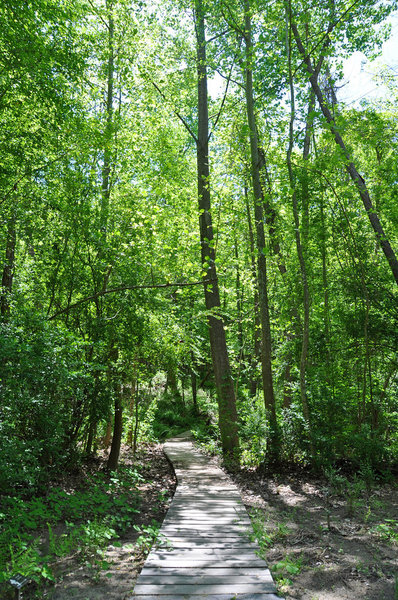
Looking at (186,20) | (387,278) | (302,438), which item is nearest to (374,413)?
(302,438)

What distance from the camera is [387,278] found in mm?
7863

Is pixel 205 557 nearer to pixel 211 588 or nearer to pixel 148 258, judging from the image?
pixel 211 588

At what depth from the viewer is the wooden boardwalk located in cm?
309

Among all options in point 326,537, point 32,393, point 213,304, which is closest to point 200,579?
point 326,537

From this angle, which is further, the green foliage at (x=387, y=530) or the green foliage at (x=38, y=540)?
the green foliage at (x=387, y=530)

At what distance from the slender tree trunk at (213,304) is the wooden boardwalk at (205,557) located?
2.50 meters

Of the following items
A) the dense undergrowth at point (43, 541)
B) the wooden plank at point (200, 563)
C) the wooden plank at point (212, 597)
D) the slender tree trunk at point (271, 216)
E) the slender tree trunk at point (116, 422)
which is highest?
the slender tree trunk at point (271, 216)

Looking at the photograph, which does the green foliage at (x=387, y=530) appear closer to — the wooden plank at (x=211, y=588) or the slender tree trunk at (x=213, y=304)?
the wooden plank at (x=211, y=588)

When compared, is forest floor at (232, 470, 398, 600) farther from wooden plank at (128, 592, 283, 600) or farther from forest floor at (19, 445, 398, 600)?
wooden plank at (128, 592, 283, 600)

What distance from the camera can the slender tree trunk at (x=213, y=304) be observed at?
874cm

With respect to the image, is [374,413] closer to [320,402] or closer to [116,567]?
[320,402]

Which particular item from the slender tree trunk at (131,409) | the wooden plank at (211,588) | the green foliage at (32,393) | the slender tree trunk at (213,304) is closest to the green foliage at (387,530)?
the wooden plank at (211,588)

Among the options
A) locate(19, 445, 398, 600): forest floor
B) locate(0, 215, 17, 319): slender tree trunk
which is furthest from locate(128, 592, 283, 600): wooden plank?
locate(0, 215, 17, 319): slender tree trunk

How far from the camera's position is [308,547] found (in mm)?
4105
